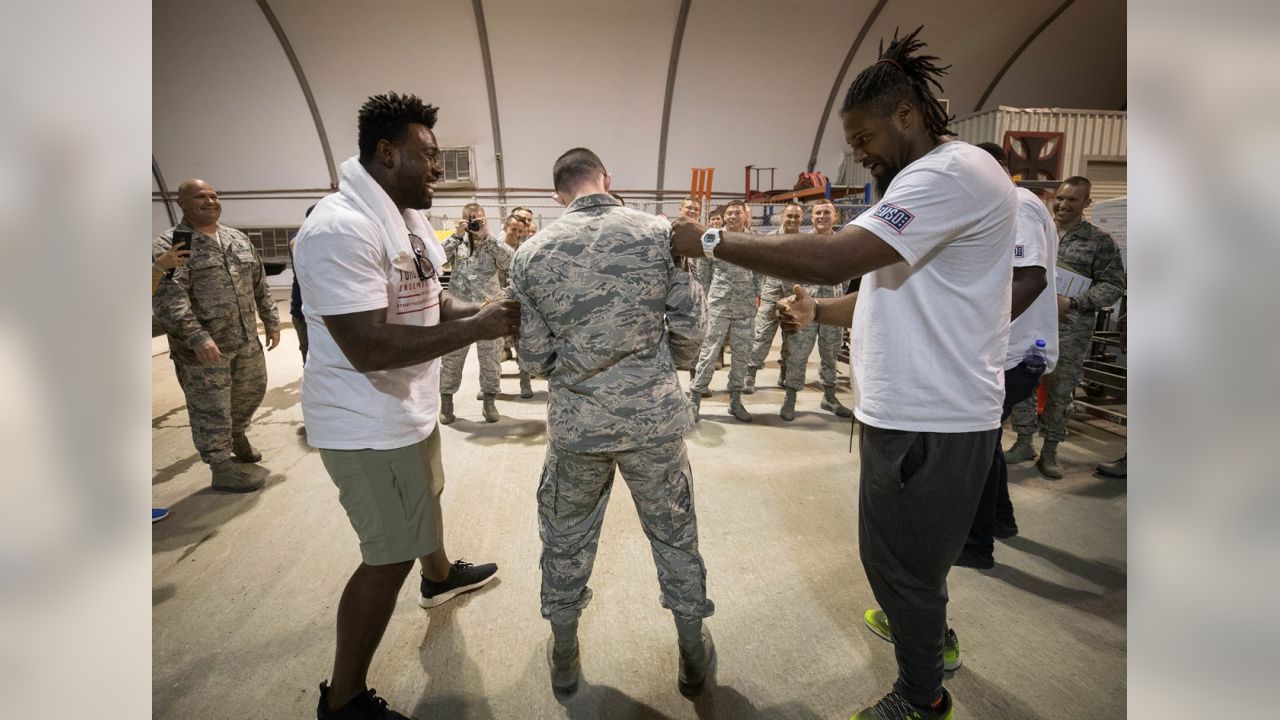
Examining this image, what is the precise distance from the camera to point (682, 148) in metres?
16.3

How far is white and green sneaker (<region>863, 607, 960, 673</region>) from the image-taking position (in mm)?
2293

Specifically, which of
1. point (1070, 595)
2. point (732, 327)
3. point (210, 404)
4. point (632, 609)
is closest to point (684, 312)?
point (632, 609)

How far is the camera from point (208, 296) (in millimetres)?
3930

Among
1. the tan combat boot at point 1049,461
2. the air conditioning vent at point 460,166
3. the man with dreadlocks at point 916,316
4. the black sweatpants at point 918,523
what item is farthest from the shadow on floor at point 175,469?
the air conditioning vent at point 460,166

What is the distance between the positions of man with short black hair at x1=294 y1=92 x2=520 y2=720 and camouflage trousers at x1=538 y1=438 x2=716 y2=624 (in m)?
0.44

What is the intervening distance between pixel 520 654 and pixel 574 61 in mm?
15361

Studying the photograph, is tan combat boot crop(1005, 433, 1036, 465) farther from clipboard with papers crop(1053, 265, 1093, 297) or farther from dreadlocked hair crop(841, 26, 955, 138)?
dreadlocked hair crop(841, 26, 955, 138)

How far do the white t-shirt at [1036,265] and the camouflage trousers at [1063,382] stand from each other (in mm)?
1689

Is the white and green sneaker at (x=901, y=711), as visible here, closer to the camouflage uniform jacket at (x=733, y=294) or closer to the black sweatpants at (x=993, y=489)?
the black sweatpants at (x=993, y=489)

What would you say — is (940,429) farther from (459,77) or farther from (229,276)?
(459,77)

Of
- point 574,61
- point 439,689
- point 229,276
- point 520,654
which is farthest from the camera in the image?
point 574,61

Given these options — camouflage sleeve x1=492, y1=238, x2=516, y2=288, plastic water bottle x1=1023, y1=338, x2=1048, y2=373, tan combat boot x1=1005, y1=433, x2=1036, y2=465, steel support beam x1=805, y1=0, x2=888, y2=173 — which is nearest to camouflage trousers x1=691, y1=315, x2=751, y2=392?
camouflage sleeve x1=492, y1=238, x2=516, y2=288
